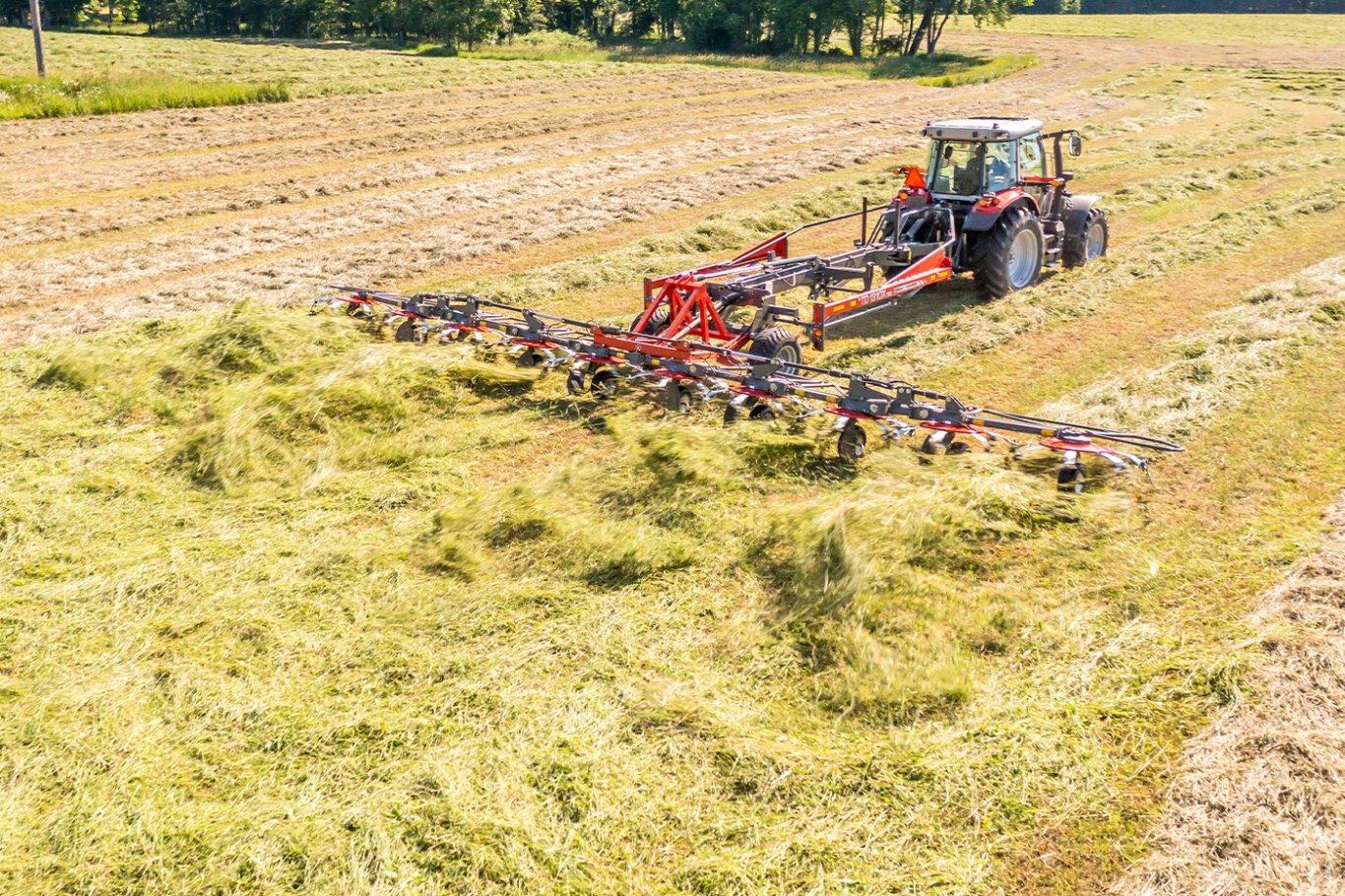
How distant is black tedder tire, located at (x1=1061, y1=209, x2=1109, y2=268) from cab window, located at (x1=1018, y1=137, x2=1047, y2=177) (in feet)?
2.81

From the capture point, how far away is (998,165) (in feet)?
39.1

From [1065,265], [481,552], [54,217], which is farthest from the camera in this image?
[54,217]

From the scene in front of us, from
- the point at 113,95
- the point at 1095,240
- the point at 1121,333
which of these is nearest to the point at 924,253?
the point at 1121,333

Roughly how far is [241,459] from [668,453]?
308 centimetres

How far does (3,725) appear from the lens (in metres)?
4.84

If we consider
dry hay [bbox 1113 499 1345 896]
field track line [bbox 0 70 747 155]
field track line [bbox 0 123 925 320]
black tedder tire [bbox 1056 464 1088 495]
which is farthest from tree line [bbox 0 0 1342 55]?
dry hay [bbox 1113 499 1345 896]

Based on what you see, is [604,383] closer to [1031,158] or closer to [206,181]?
[1031,158]

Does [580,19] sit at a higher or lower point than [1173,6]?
lower

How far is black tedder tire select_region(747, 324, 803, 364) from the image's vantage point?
903cm

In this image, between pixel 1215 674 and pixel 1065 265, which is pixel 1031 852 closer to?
pixel 1215 674

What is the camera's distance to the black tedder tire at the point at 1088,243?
12867mm

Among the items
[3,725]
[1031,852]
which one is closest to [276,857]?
[3,725]

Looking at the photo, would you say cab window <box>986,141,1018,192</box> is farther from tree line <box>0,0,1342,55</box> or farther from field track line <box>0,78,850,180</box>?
tree line <box>0,0,1342,55</box>

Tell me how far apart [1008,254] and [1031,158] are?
159 cm
